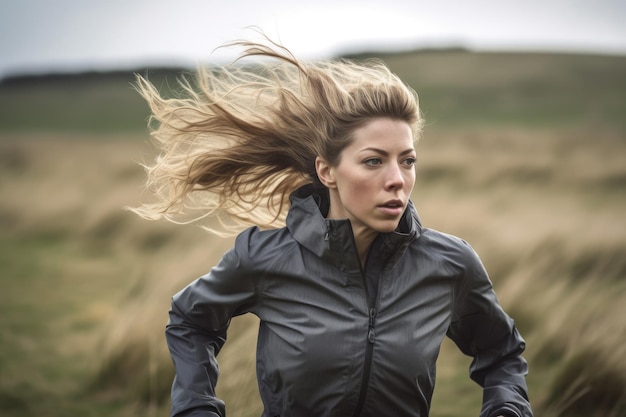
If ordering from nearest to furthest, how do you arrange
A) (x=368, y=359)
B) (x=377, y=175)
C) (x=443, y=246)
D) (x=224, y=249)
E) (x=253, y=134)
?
(x=368, y=359) → (x=377, y=175) → (x=443, y=246) → (x=253, y=134) → (x=224, y=249)

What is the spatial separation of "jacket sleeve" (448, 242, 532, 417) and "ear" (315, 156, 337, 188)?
21.3 inches

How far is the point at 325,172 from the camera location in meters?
3.14

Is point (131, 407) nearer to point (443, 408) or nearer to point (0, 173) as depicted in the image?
point (443, 408)

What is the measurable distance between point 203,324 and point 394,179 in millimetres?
882

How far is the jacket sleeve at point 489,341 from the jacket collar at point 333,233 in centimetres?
25

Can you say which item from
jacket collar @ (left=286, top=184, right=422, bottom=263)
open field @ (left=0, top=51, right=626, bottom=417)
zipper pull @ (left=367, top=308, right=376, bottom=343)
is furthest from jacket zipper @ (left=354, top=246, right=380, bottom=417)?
open field @ (left=0, top=51, right=626, bottom=417)

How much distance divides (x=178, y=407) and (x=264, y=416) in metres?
0.31

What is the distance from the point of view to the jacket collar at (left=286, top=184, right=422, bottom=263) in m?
2.87

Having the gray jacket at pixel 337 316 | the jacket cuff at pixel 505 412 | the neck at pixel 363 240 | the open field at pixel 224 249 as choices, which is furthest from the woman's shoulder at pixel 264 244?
the open field at pixel 224 249

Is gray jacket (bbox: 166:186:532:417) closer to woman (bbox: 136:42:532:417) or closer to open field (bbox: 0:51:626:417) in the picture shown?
woman (bbox: 136:42:532:417)

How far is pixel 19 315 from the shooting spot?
877cm

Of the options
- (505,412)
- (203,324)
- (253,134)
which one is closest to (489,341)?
(505,412)

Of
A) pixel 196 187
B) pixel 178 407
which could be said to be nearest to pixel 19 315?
pixel 196 187

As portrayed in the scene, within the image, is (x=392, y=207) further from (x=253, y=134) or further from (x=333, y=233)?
(x=253, y=134)
